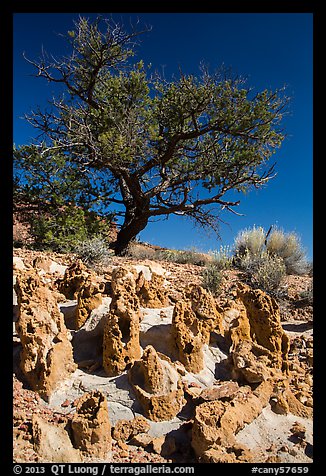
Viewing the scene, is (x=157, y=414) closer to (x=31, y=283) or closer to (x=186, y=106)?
(x=31, y=283)

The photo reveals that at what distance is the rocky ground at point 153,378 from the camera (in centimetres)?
270

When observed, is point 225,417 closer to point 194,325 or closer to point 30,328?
point 194,325

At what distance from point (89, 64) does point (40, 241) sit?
4.72 m

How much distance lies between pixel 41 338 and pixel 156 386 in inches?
44.7

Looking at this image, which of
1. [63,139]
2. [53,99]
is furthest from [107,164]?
[53,99]

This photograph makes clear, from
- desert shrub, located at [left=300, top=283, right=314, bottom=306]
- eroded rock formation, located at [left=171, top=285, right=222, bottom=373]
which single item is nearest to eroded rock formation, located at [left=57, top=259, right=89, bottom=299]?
eroded rock formation, located at [left=171, top=285, right=222, bottom=373]

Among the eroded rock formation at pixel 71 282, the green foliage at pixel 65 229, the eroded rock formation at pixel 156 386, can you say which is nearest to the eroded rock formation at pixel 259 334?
the eroded rock formation at pixel 156 386

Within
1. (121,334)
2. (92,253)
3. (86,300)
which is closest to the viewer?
(121,334)

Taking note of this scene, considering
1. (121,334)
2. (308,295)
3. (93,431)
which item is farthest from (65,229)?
(93,431)

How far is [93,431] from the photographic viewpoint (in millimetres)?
2648

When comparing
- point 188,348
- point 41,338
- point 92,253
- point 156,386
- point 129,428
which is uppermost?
point 92,253

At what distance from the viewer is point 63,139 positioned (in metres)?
9.14

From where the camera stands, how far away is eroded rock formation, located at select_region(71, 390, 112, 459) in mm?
2627

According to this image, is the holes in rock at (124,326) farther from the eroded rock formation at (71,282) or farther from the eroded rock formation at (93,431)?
the eroded rock formation at (71,282)
